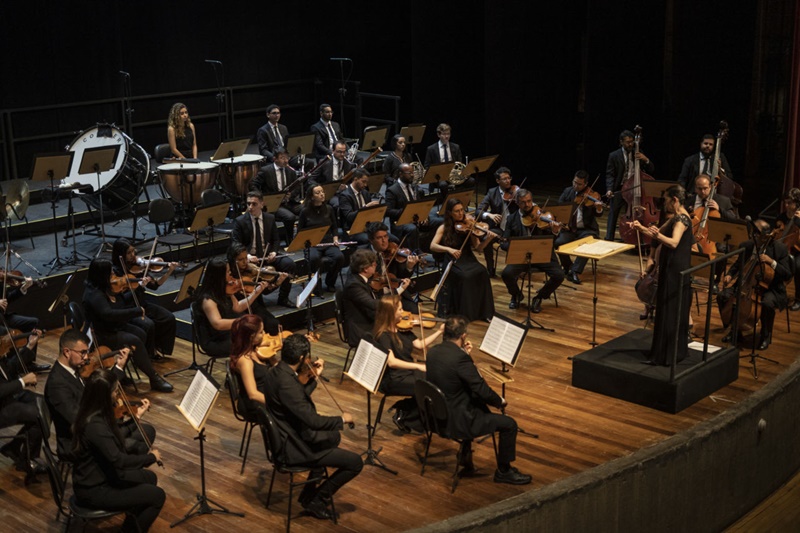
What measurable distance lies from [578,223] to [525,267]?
1218 mm

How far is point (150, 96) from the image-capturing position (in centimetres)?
1423

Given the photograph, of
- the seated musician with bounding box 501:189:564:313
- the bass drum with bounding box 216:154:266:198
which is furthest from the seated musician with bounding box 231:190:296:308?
the bass drum with bounding box 216:154:266:198

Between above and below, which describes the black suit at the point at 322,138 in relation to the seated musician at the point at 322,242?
above

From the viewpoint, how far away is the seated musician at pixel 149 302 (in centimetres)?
820

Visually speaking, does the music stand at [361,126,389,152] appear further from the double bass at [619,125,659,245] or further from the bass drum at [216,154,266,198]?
the double bass at [619,125,659,245]

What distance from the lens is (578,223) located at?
10852 mm

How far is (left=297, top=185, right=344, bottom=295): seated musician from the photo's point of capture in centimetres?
1003

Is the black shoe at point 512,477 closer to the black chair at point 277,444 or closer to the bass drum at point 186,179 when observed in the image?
the black chair at point 277,444

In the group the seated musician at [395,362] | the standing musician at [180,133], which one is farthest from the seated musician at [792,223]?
the standing musician at [180,133]

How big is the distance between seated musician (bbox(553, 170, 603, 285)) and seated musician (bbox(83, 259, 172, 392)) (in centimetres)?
455

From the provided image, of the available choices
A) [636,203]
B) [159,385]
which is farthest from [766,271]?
[159,385]

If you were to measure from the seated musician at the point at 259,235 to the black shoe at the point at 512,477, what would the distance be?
11.5ft

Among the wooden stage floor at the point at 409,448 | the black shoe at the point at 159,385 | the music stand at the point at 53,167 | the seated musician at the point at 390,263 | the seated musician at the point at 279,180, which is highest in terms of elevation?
the music stand at the point at 53,167

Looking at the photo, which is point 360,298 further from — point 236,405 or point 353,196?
point 353,196
